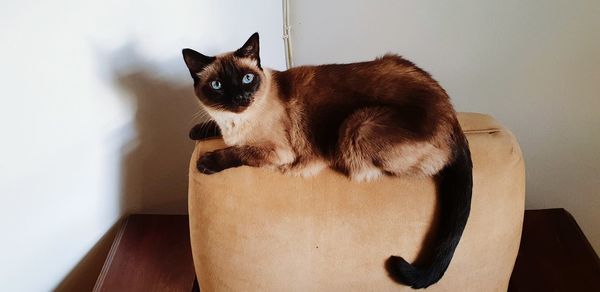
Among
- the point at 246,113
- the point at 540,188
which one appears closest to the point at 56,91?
the point at 246,113

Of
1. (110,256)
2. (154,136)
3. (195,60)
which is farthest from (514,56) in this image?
(110,256)

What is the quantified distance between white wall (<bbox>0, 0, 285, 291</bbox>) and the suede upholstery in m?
0.32

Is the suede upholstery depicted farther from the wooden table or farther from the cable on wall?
the cable on wall

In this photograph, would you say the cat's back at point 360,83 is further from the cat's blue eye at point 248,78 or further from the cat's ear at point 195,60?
the cat's ear at point 195,60

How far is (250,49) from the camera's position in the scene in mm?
1045

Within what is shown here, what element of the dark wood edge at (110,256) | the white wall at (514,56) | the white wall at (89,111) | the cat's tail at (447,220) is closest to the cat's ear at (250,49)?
the white wall at (89,111)

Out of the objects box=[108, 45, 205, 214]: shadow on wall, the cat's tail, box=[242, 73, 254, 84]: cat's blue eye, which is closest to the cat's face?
box=[242, 73, 254, 84]: cat's blue eye

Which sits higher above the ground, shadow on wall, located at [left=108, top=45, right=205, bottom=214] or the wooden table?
shadow on wall, located at [left=108, top=45, right=205, bottom=214]

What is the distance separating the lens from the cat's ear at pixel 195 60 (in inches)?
39.4

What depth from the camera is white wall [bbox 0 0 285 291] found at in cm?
94

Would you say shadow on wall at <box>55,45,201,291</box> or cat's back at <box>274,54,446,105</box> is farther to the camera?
shadow on wall at <box>55,45,201,291</box>

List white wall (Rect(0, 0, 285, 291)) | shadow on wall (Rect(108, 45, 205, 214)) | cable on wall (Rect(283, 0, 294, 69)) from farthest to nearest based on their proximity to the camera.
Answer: cable on wall (Rect(283, 0, 294, 69)), shadow on wall (Rect(108, 45, 205, 214)), white wall (Rect(0, 0, 285, 291))

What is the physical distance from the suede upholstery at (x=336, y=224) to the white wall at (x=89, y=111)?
32 cm

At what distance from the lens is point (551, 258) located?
1.23 meters
